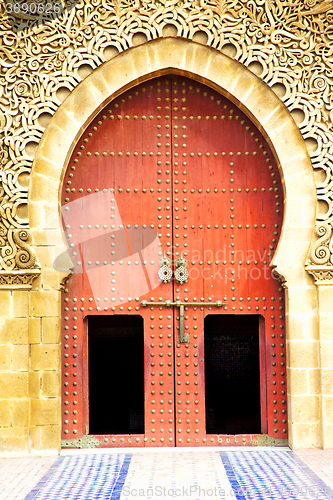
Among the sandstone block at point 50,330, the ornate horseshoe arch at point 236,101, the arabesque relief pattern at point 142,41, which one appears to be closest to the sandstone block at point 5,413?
the sandstone block at point 50,330

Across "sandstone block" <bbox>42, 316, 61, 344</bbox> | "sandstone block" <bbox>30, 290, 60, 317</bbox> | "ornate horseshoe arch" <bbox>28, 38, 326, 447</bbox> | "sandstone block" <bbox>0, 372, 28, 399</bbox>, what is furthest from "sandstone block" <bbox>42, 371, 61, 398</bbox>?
"ornate horseshoe arch" <bbox>28, 38, 326, 447</bbox>

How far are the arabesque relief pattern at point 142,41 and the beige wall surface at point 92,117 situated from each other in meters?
0.01

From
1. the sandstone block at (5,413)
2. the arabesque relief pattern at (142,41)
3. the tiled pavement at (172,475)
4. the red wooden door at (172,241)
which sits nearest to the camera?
the tiled pavement at (172,475)

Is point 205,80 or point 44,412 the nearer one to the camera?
point 44,412

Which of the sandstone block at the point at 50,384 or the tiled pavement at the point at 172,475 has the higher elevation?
the sandstone block at the point at 50,384

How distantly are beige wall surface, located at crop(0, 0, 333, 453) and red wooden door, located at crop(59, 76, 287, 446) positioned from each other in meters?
0.27

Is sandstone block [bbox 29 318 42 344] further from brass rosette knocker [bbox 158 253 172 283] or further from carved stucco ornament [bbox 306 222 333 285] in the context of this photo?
carved stucco ornament [bbox 306 222 333 285]

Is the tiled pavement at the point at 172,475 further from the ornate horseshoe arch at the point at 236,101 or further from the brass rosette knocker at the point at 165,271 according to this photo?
the brass rosette knocker at the point at 165,271

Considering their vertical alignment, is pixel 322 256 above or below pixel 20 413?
above

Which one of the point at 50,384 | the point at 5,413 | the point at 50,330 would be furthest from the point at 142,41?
the point at 5,413

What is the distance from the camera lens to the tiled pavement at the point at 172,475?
3.98m

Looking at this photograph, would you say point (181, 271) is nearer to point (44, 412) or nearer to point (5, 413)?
point (44, 412)

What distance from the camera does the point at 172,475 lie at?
14.5 ft

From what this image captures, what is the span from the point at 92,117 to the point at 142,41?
1.00 m
